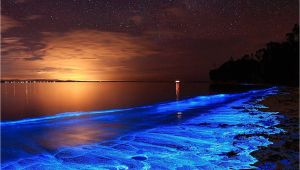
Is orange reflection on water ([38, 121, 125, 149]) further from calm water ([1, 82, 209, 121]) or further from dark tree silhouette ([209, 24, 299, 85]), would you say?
dark tree silhouette ([209, 24, 299, 85])

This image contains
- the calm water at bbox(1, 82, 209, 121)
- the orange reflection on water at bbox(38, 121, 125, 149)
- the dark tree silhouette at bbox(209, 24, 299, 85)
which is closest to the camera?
the orange reflection on water at bbox(38, 121, 125, 149)

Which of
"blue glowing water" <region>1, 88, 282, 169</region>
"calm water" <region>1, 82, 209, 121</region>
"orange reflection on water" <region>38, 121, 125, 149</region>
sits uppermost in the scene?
"blue glowing water" <region>1, 88, 282, 169</region>

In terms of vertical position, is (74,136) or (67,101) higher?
(74,136)

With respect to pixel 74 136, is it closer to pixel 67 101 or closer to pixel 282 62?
pixel 67 101

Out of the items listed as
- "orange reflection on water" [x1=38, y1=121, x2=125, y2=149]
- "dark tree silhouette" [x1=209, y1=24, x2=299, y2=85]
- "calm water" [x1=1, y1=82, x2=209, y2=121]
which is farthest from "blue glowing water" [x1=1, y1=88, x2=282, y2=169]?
"dark tree silhouette" [x1=209, y1=24, x2=299, y2=85]

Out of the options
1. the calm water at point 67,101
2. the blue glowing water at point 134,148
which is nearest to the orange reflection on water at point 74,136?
the blue glowing water at point 134,148

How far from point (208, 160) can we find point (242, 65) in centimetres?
15382

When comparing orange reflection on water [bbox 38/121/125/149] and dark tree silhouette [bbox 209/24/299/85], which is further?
dark tree silhouette [bbox 209/24/299/85]

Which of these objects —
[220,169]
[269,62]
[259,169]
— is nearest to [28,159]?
[220,169]

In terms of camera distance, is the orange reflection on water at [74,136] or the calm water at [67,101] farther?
the calm water at [67,101]

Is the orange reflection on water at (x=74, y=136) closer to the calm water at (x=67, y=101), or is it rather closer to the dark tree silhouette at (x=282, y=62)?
the calm water at (x=67, y=101)

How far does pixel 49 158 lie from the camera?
29.9ft

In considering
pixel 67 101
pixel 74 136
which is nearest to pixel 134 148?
pixel 74 136

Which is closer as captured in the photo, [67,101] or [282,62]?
[67,101]
